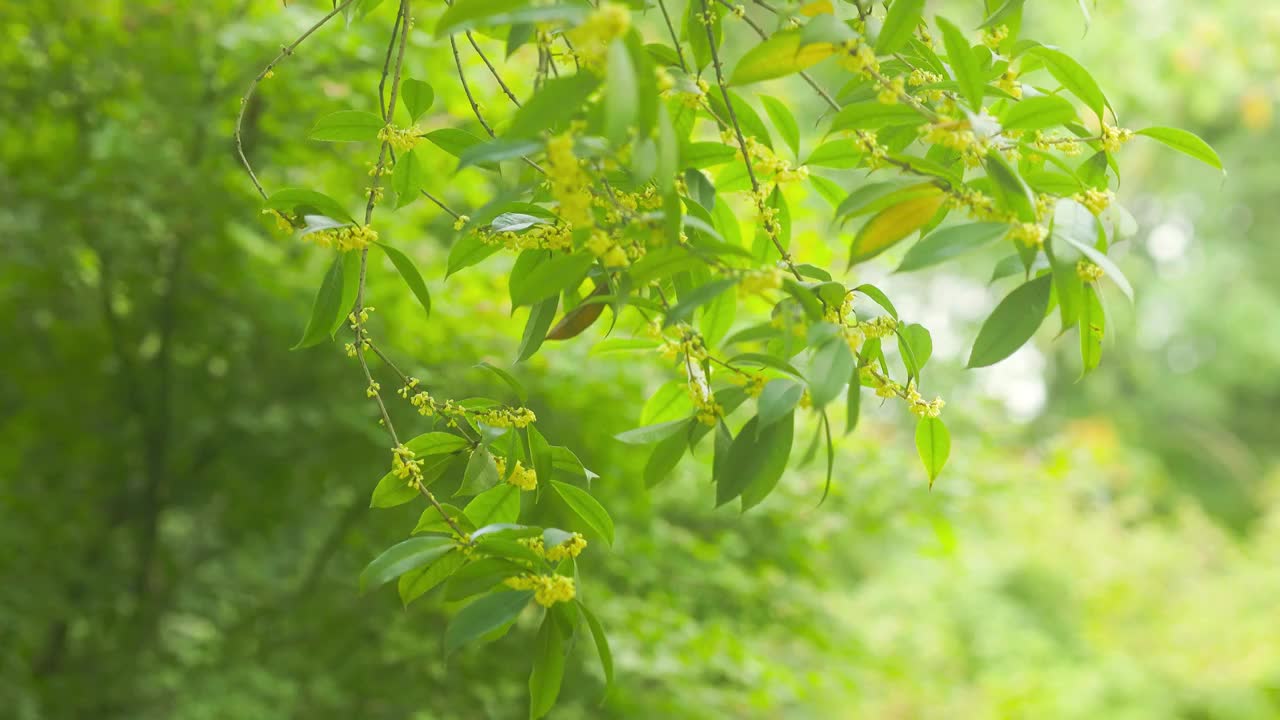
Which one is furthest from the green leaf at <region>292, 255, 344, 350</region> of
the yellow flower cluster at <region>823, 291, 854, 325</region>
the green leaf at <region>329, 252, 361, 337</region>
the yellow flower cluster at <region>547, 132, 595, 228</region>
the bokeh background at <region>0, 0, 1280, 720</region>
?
the bokeh background at <region>0, 0, 1280, 720</region>

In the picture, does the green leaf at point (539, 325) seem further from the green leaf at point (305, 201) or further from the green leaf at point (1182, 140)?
the green leaf at point (1182, 140)

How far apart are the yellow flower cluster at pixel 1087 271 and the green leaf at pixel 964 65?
4.0 inches

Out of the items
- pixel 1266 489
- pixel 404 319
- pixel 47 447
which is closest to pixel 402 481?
pixel 404 319

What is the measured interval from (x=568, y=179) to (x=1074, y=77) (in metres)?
0.36

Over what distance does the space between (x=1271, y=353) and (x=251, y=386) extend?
6748 millimetres

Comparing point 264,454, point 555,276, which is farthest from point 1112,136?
point 264,454

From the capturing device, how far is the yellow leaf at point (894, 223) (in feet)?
1.83

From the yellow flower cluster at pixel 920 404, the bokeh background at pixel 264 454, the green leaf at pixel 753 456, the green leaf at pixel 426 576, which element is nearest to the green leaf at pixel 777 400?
the green leaf at pixel 753 456

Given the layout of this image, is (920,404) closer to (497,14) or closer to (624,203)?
(624,203)

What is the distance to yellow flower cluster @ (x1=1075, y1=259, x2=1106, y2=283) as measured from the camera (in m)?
0.58

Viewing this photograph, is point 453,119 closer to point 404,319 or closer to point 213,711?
point 404,319

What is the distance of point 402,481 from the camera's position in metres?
0.73

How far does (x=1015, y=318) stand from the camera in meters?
0.59

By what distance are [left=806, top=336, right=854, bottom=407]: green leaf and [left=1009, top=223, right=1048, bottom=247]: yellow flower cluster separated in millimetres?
102
